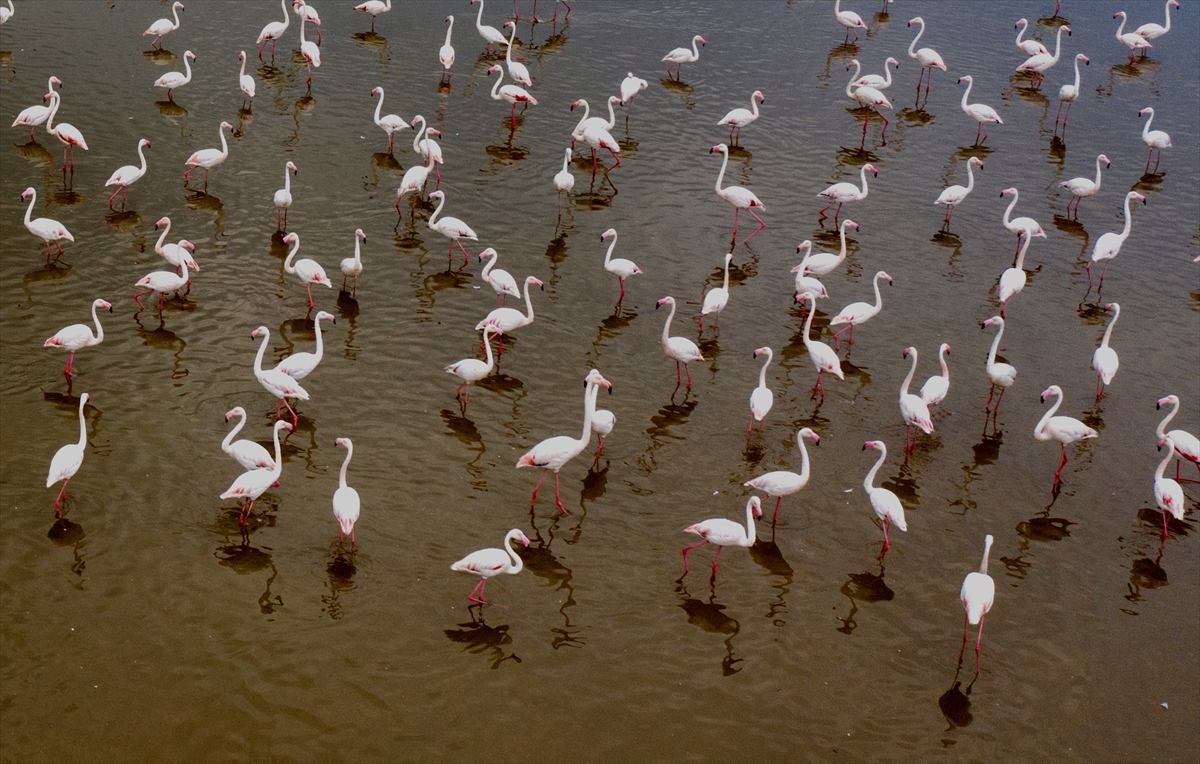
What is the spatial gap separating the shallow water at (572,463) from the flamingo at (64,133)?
37 centimetres

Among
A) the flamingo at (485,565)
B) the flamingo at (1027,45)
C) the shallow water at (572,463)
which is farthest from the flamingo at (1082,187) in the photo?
the flamingo at (485,565)

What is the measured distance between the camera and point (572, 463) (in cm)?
1314

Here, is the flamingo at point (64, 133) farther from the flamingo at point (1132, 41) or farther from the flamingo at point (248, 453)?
the flamingo at point (1132, 41)

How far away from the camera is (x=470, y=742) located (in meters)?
9.38

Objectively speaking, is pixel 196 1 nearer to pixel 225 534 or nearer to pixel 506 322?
pixel 506 322

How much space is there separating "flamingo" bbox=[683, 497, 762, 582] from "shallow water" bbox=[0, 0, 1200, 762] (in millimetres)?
469

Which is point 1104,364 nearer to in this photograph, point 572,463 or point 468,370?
point 572,463

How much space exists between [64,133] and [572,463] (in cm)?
1128

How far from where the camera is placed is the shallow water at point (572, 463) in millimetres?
9867

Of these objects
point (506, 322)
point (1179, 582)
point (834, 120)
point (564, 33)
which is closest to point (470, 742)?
point (506, 322)

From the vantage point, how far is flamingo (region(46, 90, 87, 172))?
60.0 feet

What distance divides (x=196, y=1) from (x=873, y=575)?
2208cm

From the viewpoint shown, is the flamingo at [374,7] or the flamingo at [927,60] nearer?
the flamingo at [927,60]

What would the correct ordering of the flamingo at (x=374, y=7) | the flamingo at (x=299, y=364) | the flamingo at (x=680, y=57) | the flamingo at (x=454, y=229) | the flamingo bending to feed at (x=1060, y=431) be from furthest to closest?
the flamingo at (x=374, y=7) < the flamingo at (x=680, y=57) < the flamingo at (x=454, y=229) < the flamingo at (x=299, y=364) < the flamingo bending to feed at (x=1060, y=431)
